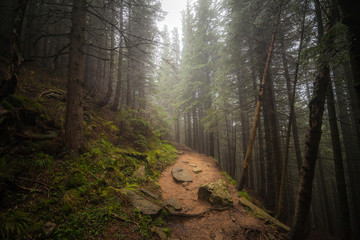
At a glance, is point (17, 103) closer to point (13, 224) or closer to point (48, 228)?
point (13, 224)

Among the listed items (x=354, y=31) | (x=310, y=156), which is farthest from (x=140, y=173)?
(x=354, y=31)

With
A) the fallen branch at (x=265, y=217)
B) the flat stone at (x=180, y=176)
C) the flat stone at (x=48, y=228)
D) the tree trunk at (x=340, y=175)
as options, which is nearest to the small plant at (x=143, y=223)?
the flat stone at (x=48, y=228)

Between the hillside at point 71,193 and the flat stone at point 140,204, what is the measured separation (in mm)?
115

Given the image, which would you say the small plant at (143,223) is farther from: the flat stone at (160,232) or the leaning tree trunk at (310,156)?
the leaning tree trunk at (310,156)

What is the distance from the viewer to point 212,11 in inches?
543

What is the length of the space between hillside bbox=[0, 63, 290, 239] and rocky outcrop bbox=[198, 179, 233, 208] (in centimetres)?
28

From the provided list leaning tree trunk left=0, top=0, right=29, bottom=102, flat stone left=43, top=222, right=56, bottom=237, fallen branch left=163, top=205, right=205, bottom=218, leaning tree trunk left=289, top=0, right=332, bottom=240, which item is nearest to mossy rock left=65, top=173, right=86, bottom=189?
flat stone left=43, top=222, right=56, bottom=237

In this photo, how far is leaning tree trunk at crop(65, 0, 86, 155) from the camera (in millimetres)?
4457

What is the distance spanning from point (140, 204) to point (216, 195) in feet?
10.9

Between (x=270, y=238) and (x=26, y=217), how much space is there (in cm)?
648

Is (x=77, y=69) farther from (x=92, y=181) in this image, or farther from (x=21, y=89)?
(x=92, y=181)

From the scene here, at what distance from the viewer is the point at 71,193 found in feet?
10.4

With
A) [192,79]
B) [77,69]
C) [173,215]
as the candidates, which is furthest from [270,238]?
[192,79]

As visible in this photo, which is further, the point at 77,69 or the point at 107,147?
the point at 107,147
